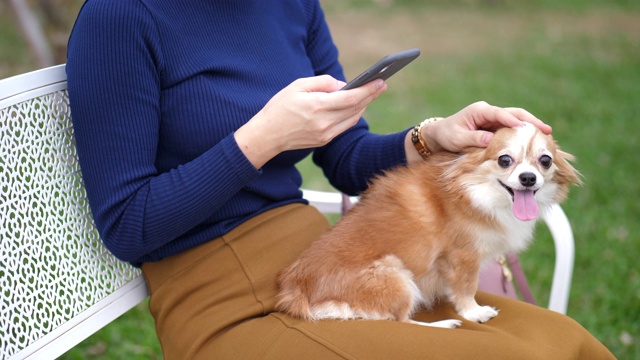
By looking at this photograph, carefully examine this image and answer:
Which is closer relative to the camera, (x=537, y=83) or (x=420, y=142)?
(x=420, y=142)

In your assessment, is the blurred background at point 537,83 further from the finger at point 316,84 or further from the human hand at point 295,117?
the finger at point 316,84

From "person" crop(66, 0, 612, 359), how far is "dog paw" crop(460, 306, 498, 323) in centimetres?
4

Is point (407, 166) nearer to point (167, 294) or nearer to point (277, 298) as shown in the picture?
point (277, 298)

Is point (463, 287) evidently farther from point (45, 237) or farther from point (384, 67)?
point (45, 237)

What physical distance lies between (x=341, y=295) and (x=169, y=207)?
1.61 ft

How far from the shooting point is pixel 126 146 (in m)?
1.58

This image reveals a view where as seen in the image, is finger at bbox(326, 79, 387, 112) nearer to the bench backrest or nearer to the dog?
the dog

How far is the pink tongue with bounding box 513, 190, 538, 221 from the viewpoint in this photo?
168 centimetres

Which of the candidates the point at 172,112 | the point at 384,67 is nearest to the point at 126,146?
the point at 172,112

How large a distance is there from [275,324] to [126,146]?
0.57 metres

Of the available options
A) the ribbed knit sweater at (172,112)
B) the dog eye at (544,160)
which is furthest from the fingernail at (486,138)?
the ribbed knit sweater at (172,112)

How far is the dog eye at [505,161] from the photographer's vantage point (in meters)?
1.71

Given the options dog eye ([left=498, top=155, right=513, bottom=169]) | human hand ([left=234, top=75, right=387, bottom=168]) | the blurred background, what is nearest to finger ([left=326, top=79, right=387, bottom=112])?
human hand ([left=234, top=75, right=387, bottom=168])

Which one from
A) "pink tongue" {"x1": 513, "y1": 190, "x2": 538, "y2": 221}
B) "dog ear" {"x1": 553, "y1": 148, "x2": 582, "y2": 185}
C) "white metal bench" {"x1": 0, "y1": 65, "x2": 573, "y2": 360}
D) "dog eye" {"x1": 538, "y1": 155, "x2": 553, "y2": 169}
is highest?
"dog eye" {"x1": 538, "y1": 155, "x2": 553, "y2": 169}
